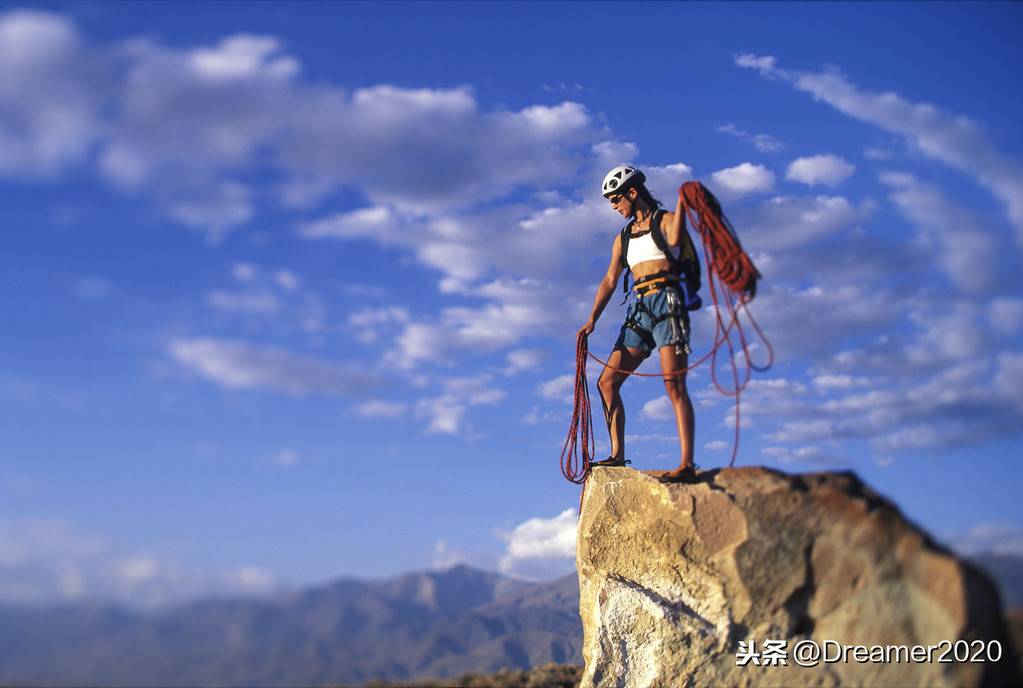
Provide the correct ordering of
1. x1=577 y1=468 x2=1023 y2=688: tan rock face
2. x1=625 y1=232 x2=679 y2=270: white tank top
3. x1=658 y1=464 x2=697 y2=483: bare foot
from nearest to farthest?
x1=577 y1=468 x2=1023 y2=688: tan rock face → x1=658 y1=464 x2=697 y2=483: bare foot → x1=625 y1=232 x2=679 y2=270: white tank top

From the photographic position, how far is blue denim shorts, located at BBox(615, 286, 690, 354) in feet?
25.0

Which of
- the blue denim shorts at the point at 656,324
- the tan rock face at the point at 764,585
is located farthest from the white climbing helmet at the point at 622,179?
the tan rock face at the point at 764,585

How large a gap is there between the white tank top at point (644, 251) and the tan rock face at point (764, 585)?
6.97 feet

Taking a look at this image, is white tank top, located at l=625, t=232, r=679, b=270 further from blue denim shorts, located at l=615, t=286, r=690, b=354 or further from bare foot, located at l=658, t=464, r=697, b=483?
bare foot, located at l=658, t=464, r=697, b=483

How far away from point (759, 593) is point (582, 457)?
8.83 feet

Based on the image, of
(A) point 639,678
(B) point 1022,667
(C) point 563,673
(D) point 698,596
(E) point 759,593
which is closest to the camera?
(B) point 1022,667

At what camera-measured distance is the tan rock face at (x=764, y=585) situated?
18.4 ft

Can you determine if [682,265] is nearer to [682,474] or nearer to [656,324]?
[656,324]

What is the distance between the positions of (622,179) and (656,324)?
1.58 meters

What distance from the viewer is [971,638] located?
215 inches

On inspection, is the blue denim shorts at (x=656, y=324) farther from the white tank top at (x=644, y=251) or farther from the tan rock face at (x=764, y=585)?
the tan rock face at (x=764, y=585)

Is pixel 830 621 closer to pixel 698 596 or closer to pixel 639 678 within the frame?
pixel 698 596

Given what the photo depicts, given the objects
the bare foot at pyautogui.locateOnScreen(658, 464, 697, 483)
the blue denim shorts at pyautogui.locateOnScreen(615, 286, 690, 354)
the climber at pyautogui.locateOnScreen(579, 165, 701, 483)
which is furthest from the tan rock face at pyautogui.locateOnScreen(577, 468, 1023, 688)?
the blue denim shorts at pyautogui.locateOnScreen(615, 286, 690, 354)

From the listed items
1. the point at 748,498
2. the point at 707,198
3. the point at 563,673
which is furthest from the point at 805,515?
the point at 563,673
